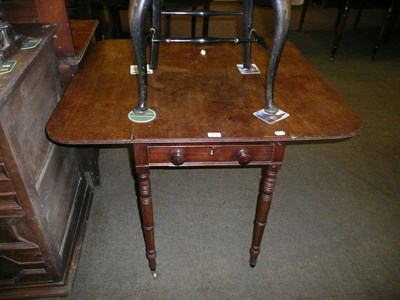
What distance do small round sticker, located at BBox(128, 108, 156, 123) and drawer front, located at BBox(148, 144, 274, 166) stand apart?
0.09m

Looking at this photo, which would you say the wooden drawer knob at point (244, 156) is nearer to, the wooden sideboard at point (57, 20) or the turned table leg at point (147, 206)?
the turned table leg at point (147, 206)

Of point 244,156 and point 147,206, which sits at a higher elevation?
point 244,156

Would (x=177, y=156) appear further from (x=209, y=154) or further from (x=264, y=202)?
(x=264, y=202)

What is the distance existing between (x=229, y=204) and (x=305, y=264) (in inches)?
18.8

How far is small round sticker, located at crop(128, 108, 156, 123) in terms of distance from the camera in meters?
0.95

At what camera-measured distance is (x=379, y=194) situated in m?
1.77

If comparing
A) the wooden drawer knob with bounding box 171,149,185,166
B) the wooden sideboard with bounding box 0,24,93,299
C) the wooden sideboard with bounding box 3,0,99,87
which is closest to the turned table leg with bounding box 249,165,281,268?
the wooden drawer knob with bounding box 171,149,185,166

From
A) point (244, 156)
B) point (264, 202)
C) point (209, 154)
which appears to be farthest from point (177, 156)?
point (264, 202)

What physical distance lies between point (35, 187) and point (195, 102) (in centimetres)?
58

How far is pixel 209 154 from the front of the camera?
966 mm

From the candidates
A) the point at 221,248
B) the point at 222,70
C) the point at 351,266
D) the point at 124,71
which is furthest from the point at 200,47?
the point at 351,266

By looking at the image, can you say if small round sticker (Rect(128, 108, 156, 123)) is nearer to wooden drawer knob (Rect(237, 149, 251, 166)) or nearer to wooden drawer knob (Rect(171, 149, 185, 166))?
wooden drawer knob (Rect(171, 149, 185, 166))

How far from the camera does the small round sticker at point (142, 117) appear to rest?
946 mm

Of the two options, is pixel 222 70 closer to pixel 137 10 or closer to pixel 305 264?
pixel 137 10
